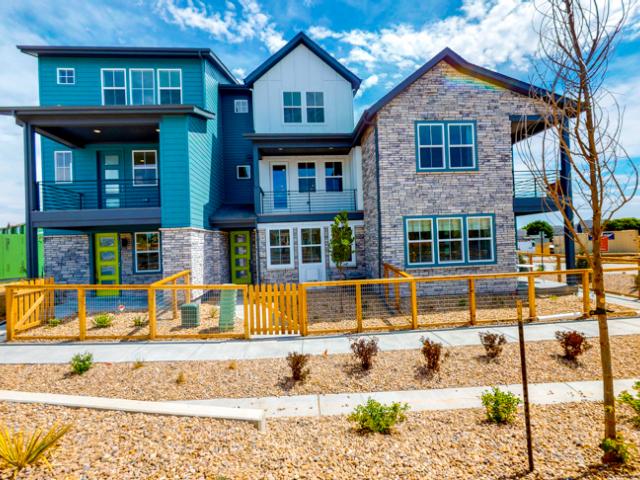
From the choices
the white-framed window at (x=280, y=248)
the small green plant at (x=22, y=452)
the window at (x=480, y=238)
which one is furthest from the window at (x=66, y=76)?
the window at (x=480, y=238)

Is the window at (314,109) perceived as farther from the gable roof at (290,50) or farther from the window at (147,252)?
the window at (147,252)

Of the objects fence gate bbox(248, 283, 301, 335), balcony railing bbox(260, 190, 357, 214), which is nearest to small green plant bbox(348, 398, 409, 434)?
fence gate bbox(248, 283, 301, 335)

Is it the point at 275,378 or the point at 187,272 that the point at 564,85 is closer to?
the point at 275,378

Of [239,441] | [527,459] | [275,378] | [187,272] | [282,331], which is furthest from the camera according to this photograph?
[187,272]

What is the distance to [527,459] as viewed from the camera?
335 cm

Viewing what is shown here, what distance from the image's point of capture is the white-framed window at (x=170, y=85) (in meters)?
14.5

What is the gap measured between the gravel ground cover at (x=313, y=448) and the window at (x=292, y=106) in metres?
14.8

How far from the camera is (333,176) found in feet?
51.0

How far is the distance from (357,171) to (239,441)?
12545 millimetres

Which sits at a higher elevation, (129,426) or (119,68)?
(119,68)

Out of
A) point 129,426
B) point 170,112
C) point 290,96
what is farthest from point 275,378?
point 290,96

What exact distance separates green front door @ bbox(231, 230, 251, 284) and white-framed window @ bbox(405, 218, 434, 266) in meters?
8.32

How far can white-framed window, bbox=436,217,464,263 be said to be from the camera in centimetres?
1194

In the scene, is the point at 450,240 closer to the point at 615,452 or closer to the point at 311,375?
the point at 311,375
